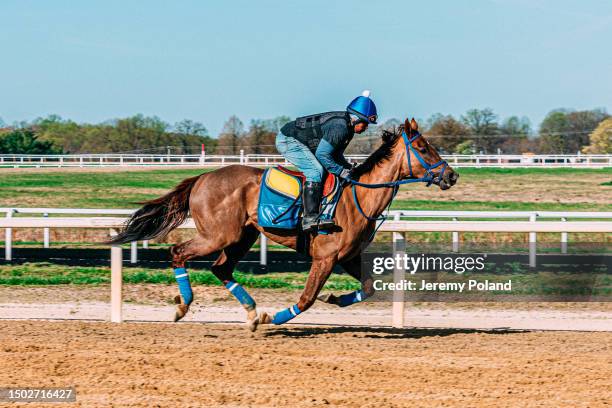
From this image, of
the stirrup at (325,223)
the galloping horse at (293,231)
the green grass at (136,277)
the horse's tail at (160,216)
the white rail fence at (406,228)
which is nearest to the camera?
the stirrup at (325,223)

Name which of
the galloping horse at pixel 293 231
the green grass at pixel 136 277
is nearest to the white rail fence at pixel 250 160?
the green grass at pixel 136 277

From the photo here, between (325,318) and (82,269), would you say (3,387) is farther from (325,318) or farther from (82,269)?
(82,269)

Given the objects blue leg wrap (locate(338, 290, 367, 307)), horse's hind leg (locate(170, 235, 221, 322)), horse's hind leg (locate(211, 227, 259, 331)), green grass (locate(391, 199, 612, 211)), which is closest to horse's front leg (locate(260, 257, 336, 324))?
blue leg wrap (locate(338, 290, 367, 307))

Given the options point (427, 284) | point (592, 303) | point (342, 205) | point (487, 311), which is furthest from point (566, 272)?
point (342, 205)

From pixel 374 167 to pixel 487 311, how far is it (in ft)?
8.49

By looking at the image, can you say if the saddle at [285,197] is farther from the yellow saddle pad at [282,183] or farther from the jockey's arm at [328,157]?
the jockey's arm at [328,157]

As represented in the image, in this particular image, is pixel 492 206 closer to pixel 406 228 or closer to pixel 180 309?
pixel 406 228

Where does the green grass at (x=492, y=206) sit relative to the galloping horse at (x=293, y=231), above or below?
below

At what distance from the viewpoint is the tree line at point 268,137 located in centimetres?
5419

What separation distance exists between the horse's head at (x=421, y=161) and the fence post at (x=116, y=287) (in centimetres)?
296

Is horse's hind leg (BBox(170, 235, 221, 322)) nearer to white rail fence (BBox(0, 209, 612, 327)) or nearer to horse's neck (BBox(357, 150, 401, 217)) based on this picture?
white rail fence (BBox(0, 209, 612, 327))

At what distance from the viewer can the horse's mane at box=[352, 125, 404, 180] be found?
7789mm

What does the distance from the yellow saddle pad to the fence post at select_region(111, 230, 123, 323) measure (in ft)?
6.01

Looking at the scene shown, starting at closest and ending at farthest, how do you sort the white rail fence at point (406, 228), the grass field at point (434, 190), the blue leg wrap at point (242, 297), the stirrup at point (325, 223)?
the stirrup at point (325, 223)
the blue leg wrap at point (242, 297)
the white rail fence at point (406, 228)
the grass field at point (434, 190)
